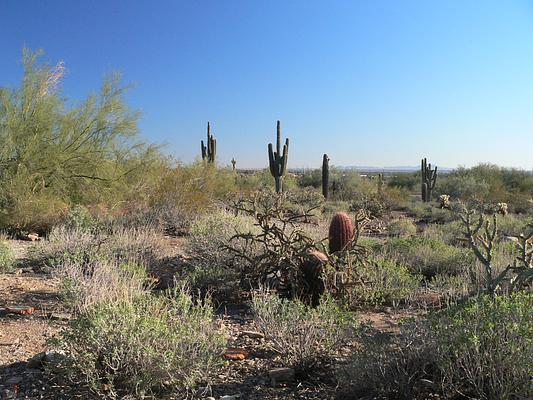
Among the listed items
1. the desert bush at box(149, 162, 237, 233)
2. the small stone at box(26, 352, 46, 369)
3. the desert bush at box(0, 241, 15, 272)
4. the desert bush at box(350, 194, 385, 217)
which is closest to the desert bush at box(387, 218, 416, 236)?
the desert bush at box(350, 194, 385, 217)

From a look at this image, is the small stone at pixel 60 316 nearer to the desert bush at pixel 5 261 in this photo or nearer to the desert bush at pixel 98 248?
the desert bush at pixel 98 248

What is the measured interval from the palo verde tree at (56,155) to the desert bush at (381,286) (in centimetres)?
828

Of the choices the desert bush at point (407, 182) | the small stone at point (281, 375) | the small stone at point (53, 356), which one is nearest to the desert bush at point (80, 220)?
the small stone at point (53, 356)

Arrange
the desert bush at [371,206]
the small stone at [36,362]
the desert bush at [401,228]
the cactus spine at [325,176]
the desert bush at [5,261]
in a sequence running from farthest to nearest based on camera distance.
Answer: the cactus spine at [325,176] → the desert bush at [371,206] → the desert bush at [401,228] → the desert bush at [5,261] → the small stone at [36,362]

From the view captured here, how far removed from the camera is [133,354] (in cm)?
359

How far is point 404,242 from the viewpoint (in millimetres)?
10164

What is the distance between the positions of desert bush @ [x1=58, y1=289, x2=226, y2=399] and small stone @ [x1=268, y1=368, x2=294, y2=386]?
22.2 inches

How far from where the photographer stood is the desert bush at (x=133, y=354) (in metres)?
3.54

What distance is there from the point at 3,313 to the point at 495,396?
517cm

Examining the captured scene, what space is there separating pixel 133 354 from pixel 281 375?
1282 millimetres

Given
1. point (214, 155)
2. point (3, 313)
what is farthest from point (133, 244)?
point (214, 155)

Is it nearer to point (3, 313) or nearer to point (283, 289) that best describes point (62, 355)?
point (3, 313)

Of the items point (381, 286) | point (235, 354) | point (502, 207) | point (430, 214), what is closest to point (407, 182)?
point (430, 214)

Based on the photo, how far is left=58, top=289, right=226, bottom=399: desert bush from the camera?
3537 mm
